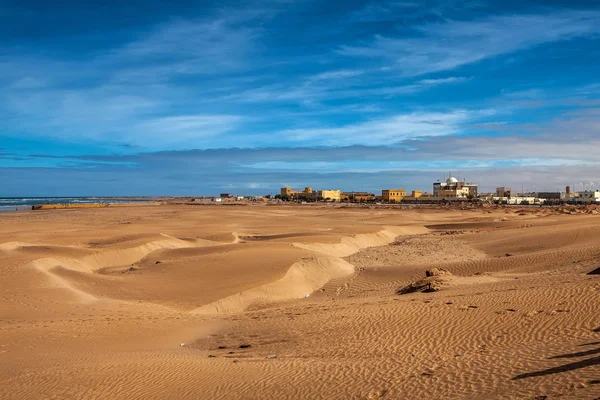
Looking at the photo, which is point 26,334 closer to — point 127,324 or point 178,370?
point 127,324

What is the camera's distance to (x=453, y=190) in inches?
4803

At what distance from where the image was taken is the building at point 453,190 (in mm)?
120375

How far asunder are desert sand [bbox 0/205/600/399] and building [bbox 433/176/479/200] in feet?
325

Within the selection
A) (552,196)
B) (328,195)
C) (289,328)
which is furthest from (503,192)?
(289,328)

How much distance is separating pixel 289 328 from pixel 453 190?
11545 cm

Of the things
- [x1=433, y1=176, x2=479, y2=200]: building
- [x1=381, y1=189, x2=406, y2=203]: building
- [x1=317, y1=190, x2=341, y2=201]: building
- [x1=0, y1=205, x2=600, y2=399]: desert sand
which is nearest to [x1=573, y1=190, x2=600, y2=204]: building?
[x1=433, y1=176, x2=479, y2=200]: building

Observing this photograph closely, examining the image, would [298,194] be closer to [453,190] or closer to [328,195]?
[328,195]

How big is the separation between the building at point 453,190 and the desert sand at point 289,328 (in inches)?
3897

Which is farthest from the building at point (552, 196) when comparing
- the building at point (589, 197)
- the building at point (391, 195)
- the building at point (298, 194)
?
the building at point (298, 194)

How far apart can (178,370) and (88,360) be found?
79.2 inches

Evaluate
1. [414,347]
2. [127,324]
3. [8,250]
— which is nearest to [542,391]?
[414,347]

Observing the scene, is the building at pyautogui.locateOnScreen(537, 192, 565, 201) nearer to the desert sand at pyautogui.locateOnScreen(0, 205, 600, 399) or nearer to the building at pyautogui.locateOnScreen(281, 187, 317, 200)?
the building at pyautogui.locateOnScreen(281, 187, 317, 200)

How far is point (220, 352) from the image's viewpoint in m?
10.9

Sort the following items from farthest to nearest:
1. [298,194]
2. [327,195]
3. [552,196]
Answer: [298,194]
[327,195]
[552,196]
